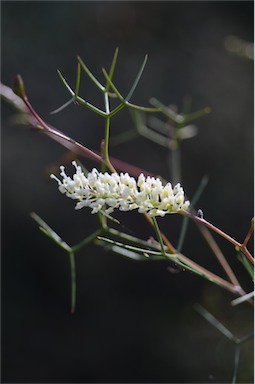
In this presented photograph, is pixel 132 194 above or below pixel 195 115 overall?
below

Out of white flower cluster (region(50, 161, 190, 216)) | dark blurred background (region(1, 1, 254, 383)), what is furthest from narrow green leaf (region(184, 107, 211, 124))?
dark blurred background (region(1, 1, 254, 383))

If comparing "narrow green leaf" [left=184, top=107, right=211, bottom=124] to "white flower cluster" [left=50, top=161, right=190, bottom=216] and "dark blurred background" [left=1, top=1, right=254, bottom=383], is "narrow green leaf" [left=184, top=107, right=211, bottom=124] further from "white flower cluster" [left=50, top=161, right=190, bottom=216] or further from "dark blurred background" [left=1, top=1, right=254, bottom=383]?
"dark blurred background" [left=1, top=1, right=254, bottom=383]

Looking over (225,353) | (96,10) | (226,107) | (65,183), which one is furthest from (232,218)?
(65,183)

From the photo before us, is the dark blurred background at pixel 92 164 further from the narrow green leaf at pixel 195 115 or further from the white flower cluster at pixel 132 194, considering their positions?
the white flower cluster at pixel 132 194

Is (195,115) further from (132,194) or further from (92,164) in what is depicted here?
(92,164)

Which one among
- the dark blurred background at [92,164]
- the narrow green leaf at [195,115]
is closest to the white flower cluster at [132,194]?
the narrow green leaf at [195,115]

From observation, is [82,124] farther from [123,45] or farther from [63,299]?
[63,299]

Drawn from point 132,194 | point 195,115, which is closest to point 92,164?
point 195,115

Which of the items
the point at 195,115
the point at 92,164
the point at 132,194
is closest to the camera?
the point at 132,194

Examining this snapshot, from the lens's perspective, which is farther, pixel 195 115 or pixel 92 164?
pixel 92 164
